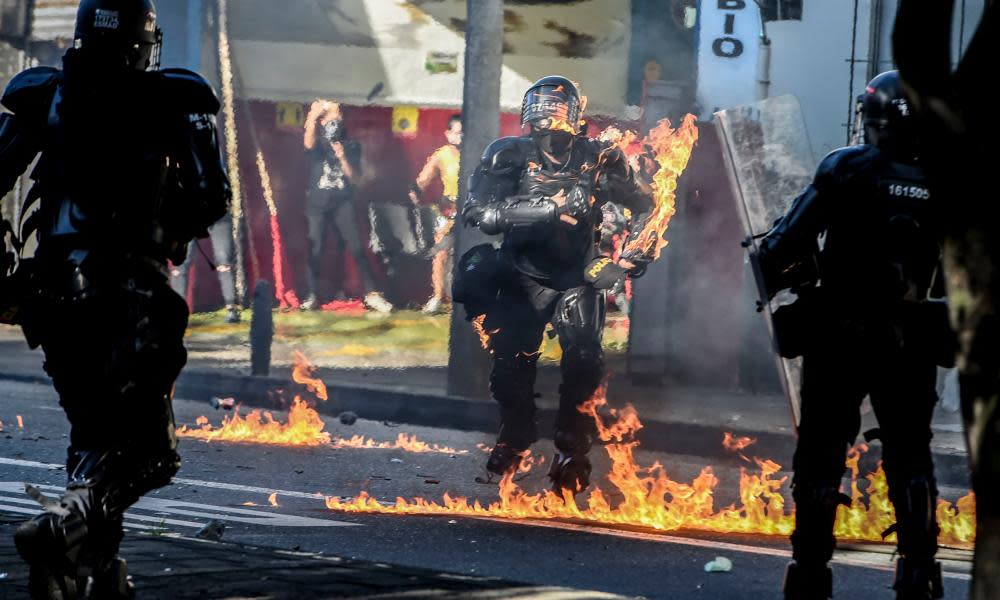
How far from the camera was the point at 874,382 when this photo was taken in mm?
5465

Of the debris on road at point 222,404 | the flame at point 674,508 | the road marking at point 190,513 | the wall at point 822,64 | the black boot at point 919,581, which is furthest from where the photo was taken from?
the wall at point 822,64

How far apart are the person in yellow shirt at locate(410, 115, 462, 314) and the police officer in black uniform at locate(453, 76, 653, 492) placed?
373 inches

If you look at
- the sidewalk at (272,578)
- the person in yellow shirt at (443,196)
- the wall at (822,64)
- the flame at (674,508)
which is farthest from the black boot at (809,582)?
the person in yellow shirt at (443,196)

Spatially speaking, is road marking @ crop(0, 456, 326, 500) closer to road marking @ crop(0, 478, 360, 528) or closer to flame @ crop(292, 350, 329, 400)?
road marking @ crop(0, 478, 360, 528)

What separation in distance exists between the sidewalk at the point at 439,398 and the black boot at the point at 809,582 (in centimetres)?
499

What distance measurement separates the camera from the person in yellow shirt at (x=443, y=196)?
18.4 m

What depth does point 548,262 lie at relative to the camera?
8.59m

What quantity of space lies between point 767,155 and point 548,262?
394 cm

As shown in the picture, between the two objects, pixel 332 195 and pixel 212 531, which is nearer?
pixel 212 531

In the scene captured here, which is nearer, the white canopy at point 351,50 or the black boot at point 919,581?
the black boot at point 919,581

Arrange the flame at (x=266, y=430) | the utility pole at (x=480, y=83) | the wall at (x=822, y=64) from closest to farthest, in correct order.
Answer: the flame at (x=266, y=430), the utility pole at (x=480, y=83), the wall at (x=822, y=64)

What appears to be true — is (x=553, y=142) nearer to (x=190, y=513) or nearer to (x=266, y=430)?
(x=190, y=513)

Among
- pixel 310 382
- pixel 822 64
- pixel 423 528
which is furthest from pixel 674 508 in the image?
pixel 822 64

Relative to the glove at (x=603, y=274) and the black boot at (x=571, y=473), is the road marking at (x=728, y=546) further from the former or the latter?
the glove at (x=603, y=274)
